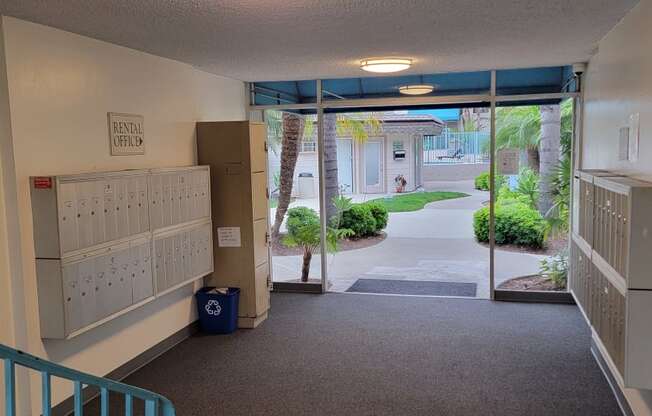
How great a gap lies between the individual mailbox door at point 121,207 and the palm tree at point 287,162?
336cm

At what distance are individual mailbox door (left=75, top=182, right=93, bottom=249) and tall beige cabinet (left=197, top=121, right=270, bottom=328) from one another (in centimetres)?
192

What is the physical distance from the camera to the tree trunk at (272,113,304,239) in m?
7.31

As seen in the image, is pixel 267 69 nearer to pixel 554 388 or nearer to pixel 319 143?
pixel 319 143

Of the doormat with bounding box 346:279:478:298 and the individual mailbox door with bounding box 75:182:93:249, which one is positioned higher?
the individual mailbox door with bounding box 75:182:93:249

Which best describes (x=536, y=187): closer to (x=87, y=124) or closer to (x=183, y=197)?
(x=183, y=197)

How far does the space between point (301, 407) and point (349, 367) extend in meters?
0.76

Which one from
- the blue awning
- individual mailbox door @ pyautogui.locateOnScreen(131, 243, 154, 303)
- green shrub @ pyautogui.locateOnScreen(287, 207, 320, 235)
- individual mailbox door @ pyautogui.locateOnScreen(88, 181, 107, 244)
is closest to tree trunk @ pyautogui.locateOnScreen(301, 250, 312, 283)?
green shrub @ pyautogui.locateOnScreen(287, 207, 320, 235)

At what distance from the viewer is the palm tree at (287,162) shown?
7301 millimetres

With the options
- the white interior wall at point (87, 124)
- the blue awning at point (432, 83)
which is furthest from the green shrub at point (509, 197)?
the white interior wall at point (87, 124)

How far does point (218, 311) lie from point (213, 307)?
0.06m

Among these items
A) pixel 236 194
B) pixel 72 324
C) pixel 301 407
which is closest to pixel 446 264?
pixel 236 194

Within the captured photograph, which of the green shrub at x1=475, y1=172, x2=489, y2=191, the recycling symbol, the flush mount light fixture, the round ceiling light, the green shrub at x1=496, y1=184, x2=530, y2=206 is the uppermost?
the flush mount light fixture

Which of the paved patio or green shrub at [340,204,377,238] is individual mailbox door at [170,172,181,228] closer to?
the paved patio

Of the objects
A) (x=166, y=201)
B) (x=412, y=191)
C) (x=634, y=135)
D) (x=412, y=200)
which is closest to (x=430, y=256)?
(x=412, y=191)
